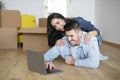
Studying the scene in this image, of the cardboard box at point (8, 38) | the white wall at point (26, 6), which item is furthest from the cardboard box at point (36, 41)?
the white wall at point (26, 6)

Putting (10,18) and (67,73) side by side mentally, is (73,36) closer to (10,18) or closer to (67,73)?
(67,73)

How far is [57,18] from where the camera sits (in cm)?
228

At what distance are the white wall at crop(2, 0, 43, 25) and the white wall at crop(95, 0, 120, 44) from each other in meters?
1.37

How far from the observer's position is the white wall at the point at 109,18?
4.16 metres

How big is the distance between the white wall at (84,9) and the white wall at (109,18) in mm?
267

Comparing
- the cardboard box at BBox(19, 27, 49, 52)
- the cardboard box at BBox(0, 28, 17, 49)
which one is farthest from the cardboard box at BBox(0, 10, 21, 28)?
the cardboard box at BBox(19, 27, 49, 52)

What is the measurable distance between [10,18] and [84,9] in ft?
7.11

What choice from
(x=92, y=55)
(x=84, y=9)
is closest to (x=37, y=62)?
(x=92, y=55)

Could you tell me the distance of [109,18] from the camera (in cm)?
457

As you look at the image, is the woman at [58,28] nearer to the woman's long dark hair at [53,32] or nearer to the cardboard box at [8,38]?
the woman's long dark hair at [53,32]

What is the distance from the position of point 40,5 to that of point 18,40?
148 cm

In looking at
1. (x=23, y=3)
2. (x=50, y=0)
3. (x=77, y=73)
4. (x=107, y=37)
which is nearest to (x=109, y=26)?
(x=107, y=37)

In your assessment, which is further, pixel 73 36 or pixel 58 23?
pixel 58 23

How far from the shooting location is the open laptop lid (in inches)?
74.5
